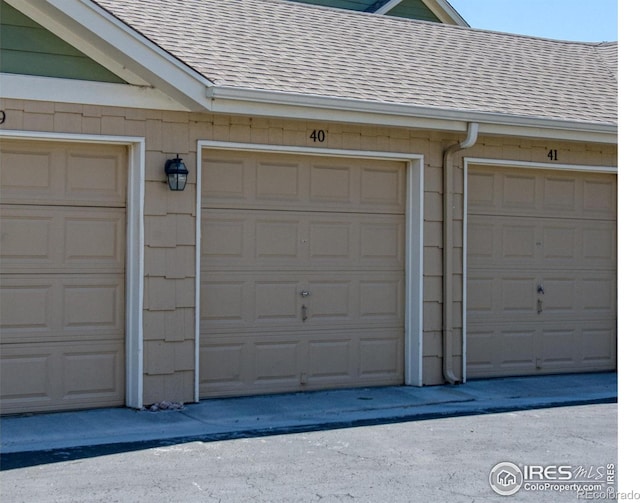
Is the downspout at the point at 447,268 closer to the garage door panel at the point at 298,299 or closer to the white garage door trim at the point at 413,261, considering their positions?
the white garage door trim at the point at 413,261

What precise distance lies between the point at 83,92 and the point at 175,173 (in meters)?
1.10

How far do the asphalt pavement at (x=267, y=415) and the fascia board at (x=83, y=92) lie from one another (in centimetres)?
285

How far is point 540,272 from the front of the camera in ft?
37.0

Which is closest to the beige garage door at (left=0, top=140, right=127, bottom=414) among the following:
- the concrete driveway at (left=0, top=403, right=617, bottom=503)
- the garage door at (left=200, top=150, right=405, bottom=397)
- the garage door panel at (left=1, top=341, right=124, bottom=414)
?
the garage door panel at (left=1, top=341, right=124, bottom=414)

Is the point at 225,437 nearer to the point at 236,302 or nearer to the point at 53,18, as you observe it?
the point at 236,302

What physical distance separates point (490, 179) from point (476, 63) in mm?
2183

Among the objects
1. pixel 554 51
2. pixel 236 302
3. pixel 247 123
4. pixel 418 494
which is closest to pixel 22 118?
pixel 247 123

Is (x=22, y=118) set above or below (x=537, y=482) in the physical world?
above

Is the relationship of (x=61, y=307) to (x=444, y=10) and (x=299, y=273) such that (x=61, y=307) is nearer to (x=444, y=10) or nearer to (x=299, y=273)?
(x=299, y=273)

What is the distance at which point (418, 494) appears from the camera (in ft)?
18.9

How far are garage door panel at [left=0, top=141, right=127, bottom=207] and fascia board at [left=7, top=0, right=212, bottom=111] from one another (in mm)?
765

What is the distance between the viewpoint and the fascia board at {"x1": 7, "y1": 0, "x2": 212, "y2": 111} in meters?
Answer: 7.96

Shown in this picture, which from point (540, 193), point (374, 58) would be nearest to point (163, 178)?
point (374, 58)
